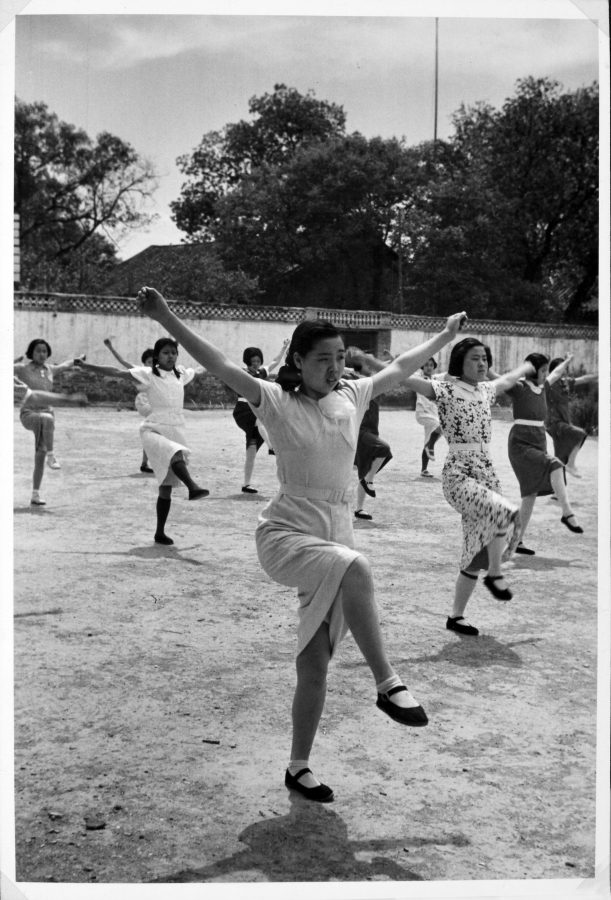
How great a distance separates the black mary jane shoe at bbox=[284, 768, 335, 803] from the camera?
3.25m

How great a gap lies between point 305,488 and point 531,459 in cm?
428

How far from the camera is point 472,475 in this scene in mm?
5344

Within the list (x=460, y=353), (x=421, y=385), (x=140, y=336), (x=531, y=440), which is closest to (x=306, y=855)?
(x=421, y=385)

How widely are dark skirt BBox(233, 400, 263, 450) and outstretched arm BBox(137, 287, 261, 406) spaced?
6392 millimetres

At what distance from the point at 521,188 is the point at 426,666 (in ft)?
26.2

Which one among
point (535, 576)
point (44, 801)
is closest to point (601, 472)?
point (44, 801)

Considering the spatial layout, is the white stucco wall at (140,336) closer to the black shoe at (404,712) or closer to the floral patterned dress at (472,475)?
the floral patterned dress at (472,475)

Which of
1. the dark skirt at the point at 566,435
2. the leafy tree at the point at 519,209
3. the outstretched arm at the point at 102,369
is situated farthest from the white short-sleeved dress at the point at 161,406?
the dark skirt at the point at 566,435

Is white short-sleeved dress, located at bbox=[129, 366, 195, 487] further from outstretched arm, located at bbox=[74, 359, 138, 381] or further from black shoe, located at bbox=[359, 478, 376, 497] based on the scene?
black shoe, located at bbox=[359, 478, 376, 497]

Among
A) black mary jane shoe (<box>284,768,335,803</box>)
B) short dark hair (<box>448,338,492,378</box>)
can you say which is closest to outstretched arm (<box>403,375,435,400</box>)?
short dark hair (<box>448,338,492,378</box>)

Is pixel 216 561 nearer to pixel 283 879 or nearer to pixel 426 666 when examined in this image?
pixel 426 666

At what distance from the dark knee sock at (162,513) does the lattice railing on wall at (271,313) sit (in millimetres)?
11291

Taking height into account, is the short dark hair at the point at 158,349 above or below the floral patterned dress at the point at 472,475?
above

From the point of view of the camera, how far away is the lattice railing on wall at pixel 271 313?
19219mm
